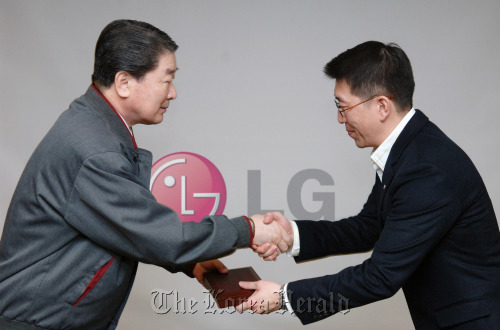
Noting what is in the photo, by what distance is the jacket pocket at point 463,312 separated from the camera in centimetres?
151

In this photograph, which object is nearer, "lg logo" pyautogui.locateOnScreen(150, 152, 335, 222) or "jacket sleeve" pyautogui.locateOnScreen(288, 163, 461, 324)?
"jacket sleeve" pyautogui.locateOnScreen(288, 163, 461, 324)

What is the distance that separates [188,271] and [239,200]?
1.14 meters

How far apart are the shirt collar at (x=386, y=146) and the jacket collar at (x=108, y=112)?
2.75ft

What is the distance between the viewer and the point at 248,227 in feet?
5.38

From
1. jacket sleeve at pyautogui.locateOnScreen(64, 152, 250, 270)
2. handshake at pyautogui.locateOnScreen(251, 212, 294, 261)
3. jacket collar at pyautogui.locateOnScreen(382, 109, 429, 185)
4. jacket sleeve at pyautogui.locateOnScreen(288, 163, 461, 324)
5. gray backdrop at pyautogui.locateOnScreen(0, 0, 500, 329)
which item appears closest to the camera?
jacket sleeve at pyautogui.locateOnScreen(64, 152, 250, 270)

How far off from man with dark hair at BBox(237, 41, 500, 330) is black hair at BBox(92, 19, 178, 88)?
654 millimetres

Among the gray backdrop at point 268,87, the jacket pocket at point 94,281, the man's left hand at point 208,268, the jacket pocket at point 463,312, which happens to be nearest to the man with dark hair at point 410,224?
the jacket pocket at point 463,312

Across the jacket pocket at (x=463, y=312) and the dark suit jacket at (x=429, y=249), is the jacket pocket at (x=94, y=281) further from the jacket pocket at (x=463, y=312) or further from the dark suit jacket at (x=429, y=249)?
the jacket pocket at (x=463, y=312)

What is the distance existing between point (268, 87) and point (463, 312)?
73.1 inches

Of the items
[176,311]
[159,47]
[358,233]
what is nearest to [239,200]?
[176,311]

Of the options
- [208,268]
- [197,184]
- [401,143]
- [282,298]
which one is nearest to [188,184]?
[197,184]

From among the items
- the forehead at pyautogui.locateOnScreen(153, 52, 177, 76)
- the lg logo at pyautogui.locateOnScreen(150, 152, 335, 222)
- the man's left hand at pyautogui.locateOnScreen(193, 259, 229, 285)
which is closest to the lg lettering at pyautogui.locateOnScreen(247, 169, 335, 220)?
the lg logo at pyautogui.locateOnScreen(150, 152, 335, 222)

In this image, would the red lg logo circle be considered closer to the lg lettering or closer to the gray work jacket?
the lg lettering

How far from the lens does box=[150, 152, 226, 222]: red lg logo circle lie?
119 inches
